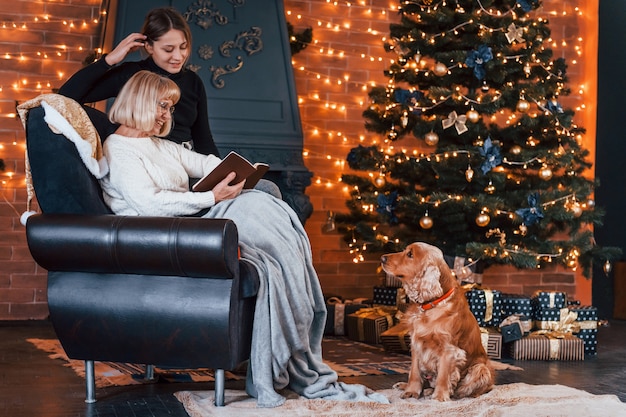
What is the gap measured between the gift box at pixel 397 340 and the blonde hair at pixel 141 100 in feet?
6.41

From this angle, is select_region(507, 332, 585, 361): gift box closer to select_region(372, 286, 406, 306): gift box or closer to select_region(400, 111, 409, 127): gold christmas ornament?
select_region(372, 286, 406, 306): gift box

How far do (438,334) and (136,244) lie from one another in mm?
1137

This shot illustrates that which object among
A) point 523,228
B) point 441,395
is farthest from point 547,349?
point 441,395

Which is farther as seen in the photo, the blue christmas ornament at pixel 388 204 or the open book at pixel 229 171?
the blue christmas ornament at pixel 388 204

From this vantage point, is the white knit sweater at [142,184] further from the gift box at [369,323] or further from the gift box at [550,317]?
the gift box at [550,317]

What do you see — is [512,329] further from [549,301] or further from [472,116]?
[472,116]

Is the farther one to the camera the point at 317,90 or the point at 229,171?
the point at 317,90

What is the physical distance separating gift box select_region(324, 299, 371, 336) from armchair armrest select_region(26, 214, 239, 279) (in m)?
2.50

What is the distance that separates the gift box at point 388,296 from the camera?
4.79 metres

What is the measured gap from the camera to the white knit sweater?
2896mm

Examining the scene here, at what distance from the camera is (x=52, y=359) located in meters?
3.87

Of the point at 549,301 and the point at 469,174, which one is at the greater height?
the point at 469,174

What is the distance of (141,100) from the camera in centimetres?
296

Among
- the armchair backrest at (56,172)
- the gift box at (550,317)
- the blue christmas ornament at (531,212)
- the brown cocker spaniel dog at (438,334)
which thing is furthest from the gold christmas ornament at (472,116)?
the armchair backrest at (56,172)
